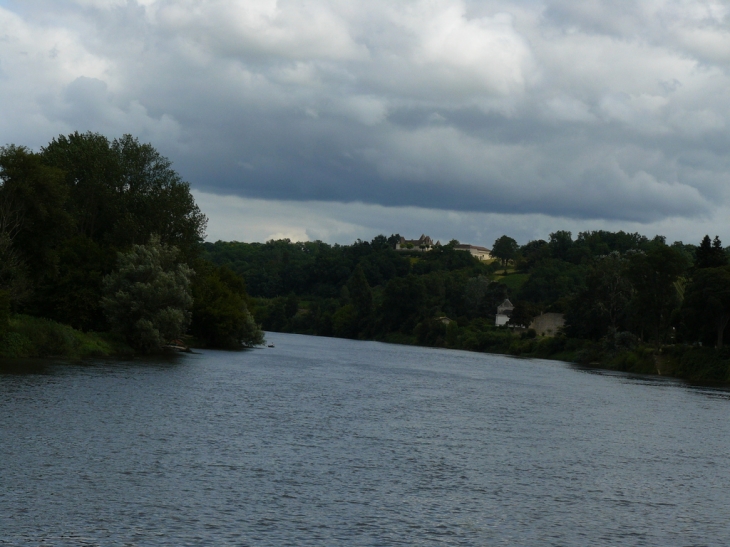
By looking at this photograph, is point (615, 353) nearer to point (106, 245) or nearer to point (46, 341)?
point (106, 245)

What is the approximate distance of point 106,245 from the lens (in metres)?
82.9

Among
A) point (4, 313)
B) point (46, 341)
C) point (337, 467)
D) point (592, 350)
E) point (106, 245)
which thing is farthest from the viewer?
point (592, 350)

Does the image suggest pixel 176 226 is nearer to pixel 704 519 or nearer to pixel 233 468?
pixel 233 468

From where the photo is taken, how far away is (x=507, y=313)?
184 meters

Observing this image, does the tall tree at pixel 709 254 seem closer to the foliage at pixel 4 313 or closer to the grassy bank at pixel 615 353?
the grassy bank at pixel 615 353

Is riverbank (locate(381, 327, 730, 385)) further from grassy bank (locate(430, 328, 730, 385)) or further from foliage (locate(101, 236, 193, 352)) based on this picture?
foliage (locate(101, 236, 193, 352))

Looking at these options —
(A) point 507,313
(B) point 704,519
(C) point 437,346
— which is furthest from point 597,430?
(A) point 507,313

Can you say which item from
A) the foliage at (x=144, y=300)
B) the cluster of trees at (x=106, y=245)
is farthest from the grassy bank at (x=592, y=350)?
the foliage at (x=144, y=300)

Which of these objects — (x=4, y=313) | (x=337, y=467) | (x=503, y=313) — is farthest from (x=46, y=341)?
(x=503, y=313)

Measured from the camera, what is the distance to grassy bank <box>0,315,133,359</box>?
5800 centimetres

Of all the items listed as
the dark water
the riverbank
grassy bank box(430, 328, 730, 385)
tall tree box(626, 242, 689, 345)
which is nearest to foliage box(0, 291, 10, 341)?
the dark water

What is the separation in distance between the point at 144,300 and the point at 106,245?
41.7ft

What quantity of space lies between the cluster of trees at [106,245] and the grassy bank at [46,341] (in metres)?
2.04

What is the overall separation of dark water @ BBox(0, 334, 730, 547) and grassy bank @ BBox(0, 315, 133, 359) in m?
4.56
